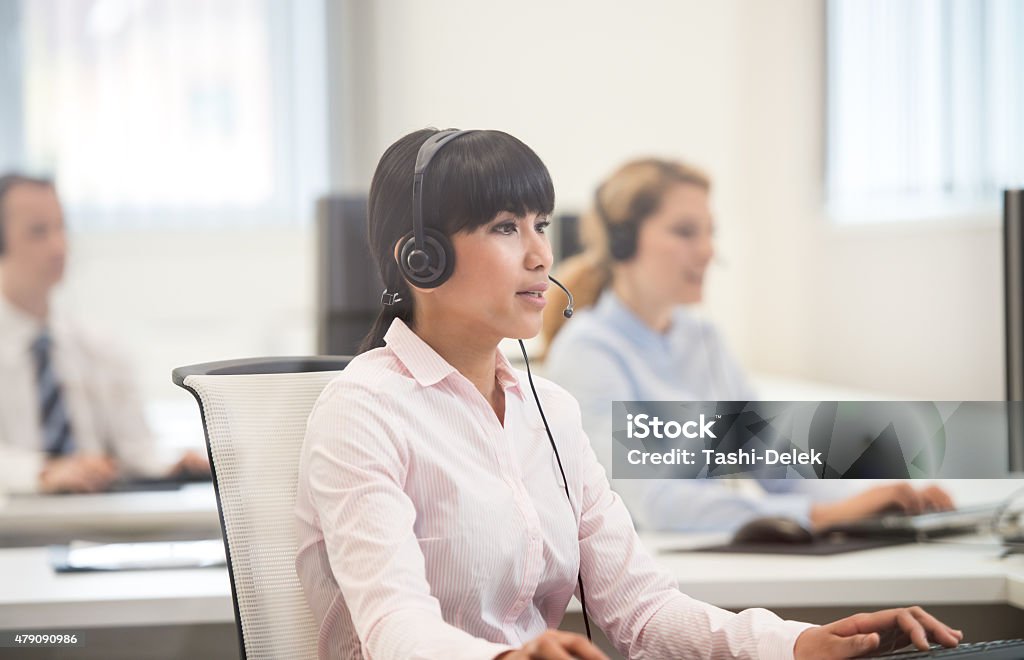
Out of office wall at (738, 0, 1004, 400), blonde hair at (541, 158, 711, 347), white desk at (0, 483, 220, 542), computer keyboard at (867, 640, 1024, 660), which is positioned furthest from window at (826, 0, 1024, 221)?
white desk at (0, 483, 220, 542)

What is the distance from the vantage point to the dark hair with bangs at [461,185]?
2.56 ft

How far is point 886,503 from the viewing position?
44.0 inches

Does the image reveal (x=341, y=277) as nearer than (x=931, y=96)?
Yes

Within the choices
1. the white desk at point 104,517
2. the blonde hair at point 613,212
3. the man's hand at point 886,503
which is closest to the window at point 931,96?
the blonde hair at point 613,212

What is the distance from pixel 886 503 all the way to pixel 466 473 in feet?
1.78

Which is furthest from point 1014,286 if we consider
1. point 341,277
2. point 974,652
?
point 341,277

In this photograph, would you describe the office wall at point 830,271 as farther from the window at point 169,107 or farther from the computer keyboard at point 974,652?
the window at point 169,107

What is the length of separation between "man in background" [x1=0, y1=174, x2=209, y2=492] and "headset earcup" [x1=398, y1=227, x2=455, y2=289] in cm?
138

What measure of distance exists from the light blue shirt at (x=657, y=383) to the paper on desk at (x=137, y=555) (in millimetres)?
464

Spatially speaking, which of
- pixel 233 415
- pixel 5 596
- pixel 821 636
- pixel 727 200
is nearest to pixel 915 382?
pixel 821 636

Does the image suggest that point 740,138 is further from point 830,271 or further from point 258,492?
point 258,492

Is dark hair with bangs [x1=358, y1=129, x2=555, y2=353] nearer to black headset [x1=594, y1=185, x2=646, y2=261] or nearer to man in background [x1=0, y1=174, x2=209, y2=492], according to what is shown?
black headset [x1=594, y1=185, x2=646, y2=261]

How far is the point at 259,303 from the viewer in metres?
3.63

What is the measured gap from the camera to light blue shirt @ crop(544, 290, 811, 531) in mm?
1115
